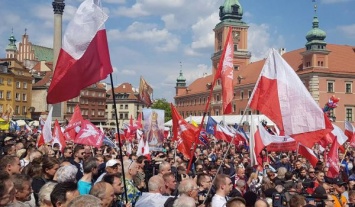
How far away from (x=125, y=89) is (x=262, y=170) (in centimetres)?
11022

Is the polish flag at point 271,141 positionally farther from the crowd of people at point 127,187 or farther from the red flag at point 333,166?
the crowd of people at point 127,187

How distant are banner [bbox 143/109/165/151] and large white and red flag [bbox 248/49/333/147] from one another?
7.77 m

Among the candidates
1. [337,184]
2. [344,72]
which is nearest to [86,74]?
[337,184]

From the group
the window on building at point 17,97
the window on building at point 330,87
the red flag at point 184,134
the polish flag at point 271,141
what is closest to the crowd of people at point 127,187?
the polish flag at point 271,141

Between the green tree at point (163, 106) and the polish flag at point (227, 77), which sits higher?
the green tree at point (163, 106)

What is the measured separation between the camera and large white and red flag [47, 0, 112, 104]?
575 cm

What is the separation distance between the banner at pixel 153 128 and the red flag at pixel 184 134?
62 centimetres

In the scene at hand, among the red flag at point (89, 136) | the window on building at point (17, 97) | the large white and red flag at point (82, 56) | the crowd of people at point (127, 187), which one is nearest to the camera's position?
the crowd of people at point (127, 187)

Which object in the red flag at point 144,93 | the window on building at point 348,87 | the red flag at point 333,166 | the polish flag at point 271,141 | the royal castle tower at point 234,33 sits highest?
the royal castle tower at point 234,33

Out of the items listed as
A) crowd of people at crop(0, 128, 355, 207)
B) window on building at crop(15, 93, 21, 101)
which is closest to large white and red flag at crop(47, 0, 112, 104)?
crowd of people at crop(0, 128, 355, 207)

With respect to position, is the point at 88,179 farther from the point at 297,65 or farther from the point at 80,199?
the point at 297,65

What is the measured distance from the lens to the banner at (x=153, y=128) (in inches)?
601

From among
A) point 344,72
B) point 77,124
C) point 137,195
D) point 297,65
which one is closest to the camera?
point 137,195

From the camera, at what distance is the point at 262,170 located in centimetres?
1223
